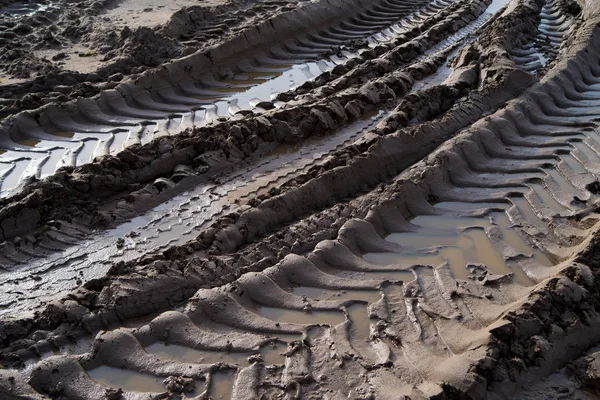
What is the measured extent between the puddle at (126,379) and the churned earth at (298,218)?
0.01 m

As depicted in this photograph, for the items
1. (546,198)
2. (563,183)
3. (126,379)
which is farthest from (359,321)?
(563,183)

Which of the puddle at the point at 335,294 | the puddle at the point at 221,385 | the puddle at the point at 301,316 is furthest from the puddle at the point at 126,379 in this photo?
the puddle at the point at 335,294

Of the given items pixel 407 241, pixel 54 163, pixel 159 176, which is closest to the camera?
pixel 407 241

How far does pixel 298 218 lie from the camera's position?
451 cm

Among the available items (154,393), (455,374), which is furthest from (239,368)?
(455,374)

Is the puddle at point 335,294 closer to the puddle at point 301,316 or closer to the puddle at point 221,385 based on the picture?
the puddle at point 301,316

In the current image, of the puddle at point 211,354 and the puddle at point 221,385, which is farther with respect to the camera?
the puddle at point 211,354

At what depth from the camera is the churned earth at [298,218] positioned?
3.17 meters

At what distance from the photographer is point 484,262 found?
4.05 metres

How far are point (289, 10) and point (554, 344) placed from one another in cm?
742

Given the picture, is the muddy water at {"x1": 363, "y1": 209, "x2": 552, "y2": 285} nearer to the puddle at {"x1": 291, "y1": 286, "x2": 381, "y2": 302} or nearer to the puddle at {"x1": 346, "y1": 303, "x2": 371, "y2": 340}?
the puddle at {"x1": 291, "y1": 286, "x2": 381, "y2": 302}

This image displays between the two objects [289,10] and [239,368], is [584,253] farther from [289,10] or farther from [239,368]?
[289,10]

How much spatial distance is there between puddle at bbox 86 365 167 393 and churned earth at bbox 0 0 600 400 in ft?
0.04

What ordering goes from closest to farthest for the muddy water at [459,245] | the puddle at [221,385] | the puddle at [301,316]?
the puddle at [221,385]
the puddle at [301,316]
the muddy water at [459,245]
